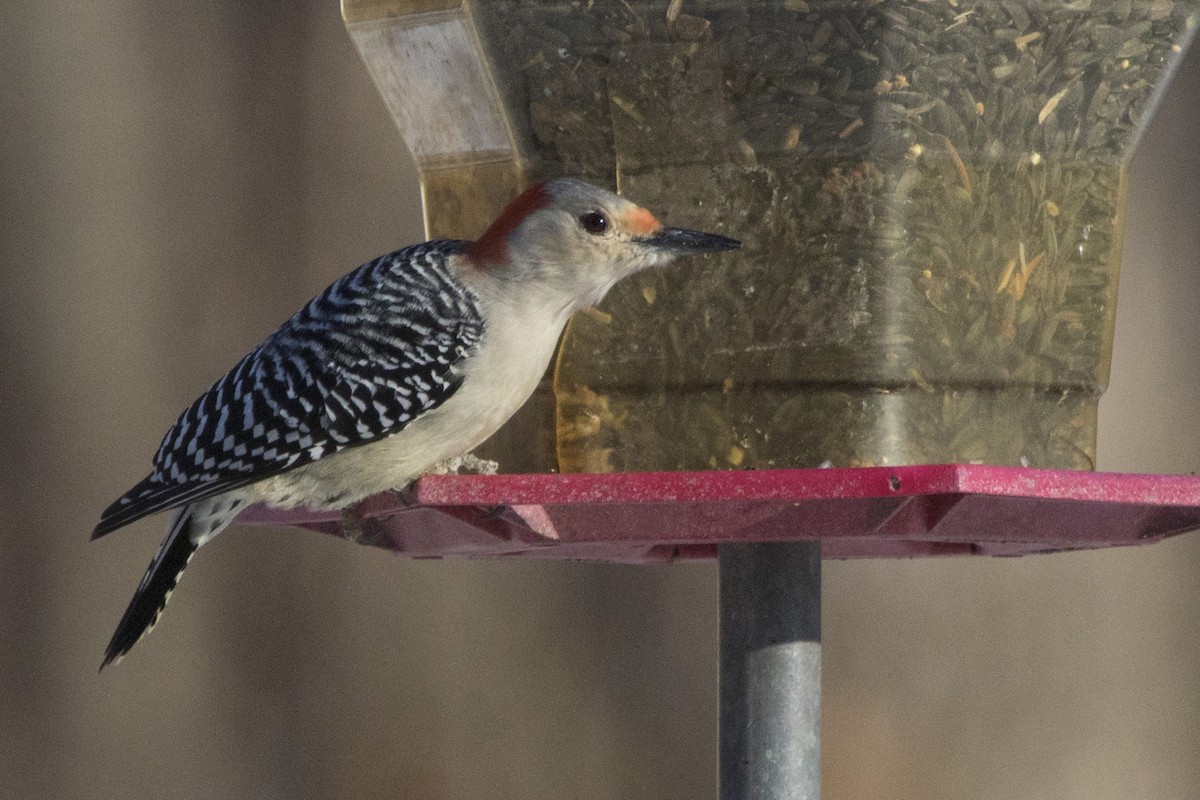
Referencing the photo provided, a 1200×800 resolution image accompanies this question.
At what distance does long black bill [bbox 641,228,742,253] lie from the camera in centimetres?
359

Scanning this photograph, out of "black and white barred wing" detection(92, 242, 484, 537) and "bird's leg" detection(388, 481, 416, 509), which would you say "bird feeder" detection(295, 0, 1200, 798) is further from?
"black and white barred wing" detection(92, 242, 484, 537)

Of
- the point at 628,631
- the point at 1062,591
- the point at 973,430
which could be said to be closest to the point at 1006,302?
the point at 973,430

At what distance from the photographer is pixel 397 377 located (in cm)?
390

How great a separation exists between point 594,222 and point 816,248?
469 mm

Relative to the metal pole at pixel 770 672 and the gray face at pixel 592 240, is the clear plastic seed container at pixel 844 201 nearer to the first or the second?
the gray face at pixel 592 240

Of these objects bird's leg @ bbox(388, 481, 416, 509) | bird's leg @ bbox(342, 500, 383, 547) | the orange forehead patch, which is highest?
the orange forehead patch

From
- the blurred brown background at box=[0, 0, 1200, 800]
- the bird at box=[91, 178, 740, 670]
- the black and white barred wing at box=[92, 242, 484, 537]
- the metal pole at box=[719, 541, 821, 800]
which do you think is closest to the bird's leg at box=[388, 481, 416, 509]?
the bird at box=[91, 178, 740, 670]

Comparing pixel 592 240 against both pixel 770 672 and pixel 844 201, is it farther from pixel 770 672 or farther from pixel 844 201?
pixel 770 672

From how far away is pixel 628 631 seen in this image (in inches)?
263

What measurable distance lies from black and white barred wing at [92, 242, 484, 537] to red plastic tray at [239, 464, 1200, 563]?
0.33 meters

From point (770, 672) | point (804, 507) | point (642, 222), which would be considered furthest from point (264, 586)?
point (804, 507)

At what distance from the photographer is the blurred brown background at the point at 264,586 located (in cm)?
641

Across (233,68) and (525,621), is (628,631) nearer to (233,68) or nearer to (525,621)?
(525,621)

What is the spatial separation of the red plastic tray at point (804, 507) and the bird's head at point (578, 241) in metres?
0.60
